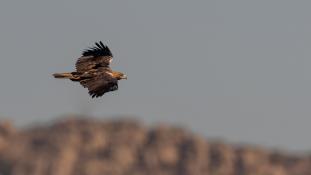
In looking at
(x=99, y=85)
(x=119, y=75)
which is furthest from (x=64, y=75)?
(x=119, y=75)

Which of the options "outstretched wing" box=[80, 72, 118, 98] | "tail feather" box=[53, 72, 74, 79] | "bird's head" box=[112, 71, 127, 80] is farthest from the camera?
"bird's head" box=[112, 71, 127, 80]

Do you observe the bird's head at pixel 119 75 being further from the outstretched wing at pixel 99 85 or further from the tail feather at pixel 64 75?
the tail feather at pixel 64 75

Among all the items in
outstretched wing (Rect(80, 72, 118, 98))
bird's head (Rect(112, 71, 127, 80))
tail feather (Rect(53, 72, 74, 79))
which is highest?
bird's head (Rect(112, 71, 127, 80))

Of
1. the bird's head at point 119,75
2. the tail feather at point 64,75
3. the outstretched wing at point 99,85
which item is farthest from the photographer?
the bird's head at point 119,75

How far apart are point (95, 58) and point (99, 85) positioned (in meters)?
3.22

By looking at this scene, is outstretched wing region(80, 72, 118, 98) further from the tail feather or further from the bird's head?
the bird's head

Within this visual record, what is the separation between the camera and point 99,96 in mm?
53156

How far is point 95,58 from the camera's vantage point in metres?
56.8

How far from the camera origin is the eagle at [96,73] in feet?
176

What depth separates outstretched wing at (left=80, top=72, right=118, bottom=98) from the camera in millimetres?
53406

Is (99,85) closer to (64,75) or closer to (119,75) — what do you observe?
(64,75)

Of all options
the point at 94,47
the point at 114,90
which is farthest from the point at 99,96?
the point at 94,47

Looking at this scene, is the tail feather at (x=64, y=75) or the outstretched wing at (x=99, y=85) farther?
the tail feather at (x=64, y=75)

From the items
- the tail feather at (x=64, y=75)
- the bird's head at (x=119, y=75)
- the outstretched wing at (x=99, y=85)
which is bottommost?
the outstretched wing at (x=99, y=85)
